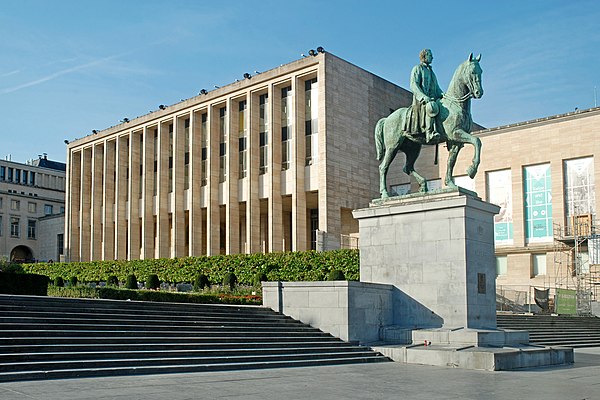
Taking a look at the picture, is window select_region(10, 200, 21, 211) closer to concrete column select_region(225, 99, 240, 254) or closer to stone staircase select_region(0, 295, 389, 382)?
concrete column select_region(225, 99, 240, 254)

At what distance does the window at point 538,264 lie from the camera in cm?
4627

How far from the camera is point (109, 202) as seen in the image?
69500 millimetres

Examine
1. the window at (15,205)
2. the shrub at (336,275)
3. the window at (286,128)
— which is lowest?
the shrub at (336,275)

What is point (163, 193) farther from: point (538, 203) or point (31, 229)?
point (31, 229)

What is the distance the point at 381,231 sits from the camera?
931 inches

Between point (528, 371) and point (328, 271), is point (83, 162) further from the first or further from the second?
point (528, 371)

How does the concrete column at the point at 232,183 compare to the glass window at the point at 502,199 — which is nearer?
the glass window at the point at 502,199

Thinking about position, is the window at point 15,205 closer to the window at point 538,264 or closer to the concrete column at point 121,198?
the concrete column at point 121,198

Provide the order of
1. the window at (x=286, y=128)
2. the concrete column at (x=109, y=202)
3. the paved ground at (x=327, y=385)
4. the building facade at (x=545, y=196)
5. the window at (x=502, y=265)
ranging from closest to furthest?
the paved ground at (x=327, y=385) < the building facade at (x=545, y=196) < the window at (x=502, y=265) < the window at (x=286, y=128) < the concrete column at (x=109, y=202)

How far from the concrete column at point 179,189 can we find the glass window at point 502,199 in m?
26.1

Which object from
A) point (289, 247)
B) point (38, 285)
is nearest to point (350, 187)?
point (289, 247)

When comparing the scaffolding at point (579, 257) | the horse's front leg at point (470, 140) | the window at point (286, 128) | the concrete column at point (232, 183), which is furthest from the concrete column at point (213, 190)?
the horse's front leg at point (470, 140)

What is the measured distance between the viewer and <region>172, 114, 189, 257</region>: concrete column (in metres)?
60.3

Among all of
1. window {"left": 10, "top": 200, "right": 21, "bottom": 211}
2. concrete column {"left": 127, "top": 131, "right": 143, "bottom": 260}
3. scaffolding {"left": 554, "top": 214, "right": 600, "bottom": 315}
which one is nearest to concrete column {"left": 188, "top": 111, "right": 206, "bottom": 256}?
concrete column {"left": 127, "top": 131, "right": 143, "bottom": 260}
